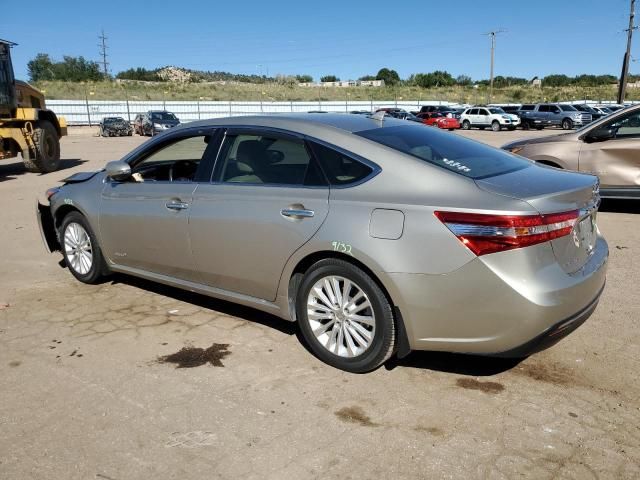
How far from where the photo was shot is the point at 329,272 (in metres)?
3.62

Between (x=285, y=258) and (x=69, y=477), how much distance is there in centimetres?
177

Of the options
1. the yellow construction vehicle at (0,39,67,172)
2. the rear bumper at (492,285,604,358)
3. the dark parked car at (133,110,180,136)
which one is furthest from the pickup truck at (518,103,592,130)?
the rear bumper at (492,285,604,358)

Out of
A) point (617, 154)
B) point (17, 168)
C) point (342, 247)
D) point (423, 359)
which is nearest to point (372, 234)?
point (342, 247)

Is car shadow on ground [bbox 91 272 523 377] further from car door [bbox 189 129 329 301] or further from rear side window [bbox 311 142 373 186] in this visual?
rear side window [bbox 311 142 373 186]

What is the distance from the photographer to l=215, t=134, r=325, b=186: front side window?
3875 mm

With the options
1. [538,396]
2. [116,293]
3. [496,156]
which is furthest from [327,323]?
[116,293]

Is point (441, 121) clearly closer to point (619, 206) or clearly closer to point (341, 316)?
point (619, 206)

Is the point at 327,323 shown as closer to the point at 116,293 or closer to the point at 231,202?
the point at 231,202

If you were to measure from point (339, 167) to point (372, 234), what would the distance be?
0.58 m

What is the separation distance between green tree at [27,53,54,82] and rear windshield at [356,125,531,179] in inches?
3958

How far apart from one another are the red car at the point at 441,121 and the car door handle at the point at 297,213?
36.5m

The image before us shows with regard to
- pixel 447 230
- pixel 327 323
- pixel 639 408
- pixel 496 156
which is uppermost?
pixel 496 156

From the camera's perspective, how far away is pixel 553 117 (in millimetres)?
38812

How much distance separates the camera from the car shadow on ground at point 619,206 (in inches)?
353
